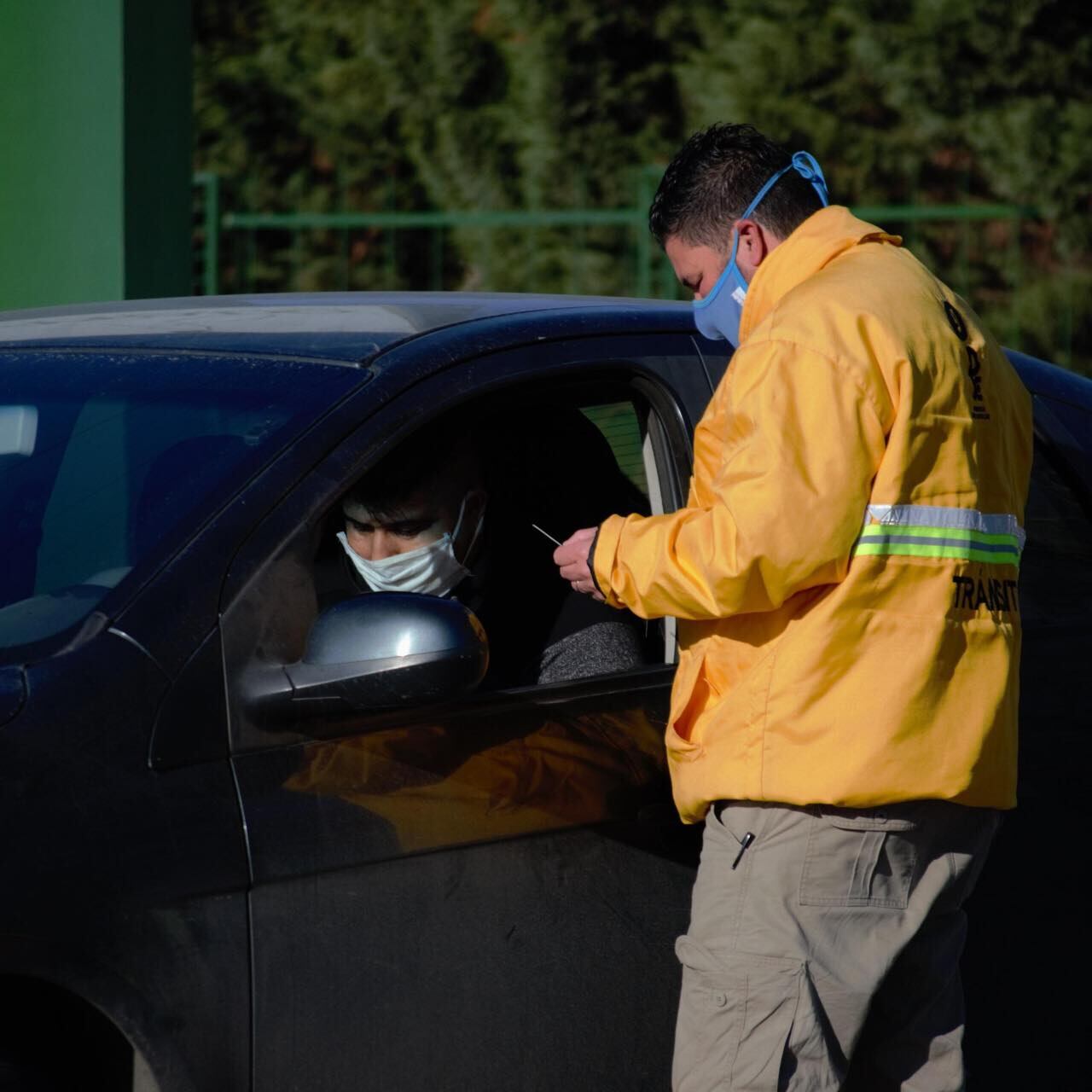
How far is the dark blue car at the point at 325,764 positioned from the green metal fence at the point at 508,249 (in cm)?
628

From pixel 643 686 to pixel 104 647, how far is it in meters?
0.85

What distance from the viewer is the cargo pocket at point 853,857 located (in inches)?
90.1

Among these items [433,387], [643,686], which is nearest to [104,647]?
[433,387]

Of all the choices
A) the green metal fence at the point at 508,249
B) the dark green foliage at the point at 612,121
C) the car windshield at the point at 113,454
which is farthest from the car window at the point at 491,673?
the dark green foliage at the point at 612,121

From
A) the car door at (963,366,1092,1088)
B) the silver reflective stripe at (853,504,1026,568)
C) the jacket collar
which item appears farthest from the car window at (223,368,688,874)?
the car door at (963,366,1092,1088)

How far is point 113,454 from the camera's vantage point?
8.16 feet

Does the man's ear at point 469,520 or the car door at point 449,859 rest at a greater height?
the man's ear at point 469,520

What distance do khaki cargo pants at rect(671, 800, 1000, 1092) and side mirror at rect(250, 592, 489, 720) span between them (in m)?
0.46

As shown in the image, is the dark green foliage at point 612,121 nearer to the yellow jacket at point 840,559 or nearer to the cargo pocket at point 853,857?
the yellow jacket at point 840,559

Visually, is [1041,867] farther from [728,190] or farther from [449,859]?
[728,190]

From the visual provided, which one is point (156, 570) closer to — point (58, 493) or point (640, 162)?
point (58, 493)

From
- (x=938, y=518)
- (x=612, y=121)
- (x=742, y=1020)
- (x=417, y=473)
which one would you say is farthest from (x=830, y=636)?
(x=612, y=121)

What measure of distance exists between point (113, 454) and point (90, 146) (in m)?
4.14

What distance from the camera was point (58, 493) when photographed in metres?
2.48
